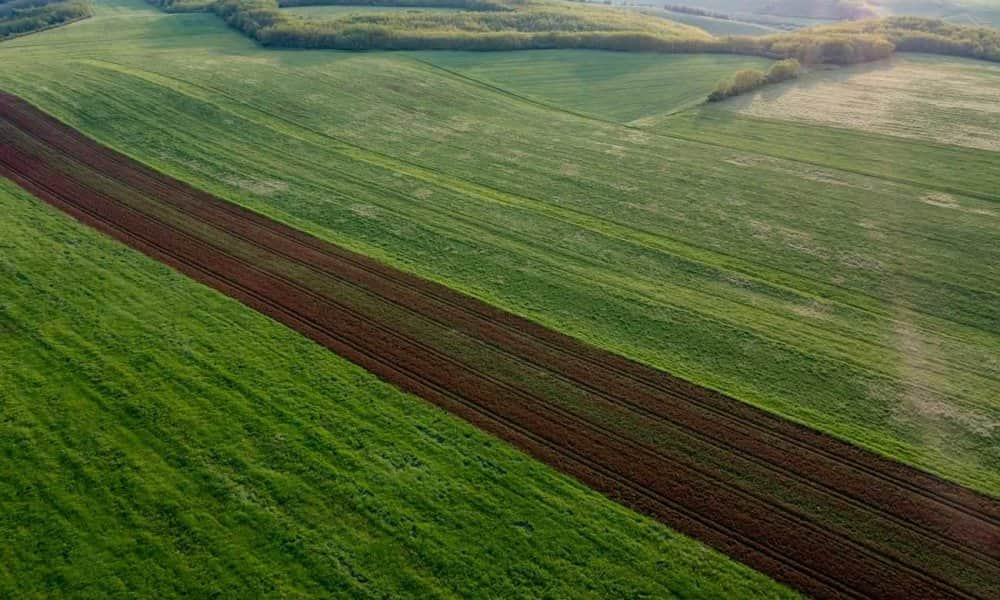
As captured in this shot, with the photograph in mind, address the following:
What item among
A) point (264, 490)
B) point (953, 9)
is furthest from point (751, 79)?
point (953, 9)

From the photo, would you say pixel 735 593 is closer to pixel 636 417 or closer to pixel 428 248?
pixel 636 417

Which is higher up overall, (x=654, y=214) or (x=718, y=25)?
(x=718, y=25)

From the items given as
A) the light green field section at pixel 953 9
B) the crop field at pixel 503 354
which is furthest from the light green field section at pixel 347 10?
the light green field section at pixel 953 9

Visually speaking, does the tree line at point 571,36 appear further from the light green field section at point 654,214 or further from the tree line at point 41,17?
the tree line at point 41,17

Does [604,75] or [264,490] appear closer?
[264,490]

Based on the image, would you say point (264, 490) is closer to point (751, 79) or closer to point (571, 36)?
point (751, 79)

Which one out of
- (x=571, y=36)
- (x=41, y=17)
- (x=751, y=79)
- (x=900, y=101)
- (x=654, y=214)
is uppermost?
(x=41, y=17)

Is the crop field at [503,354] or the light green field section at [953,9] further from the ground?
the light green field section at [953,9]

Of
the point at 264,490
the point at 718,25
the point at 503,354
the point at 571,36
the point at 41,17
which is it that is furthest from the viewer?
the point at 718,25
